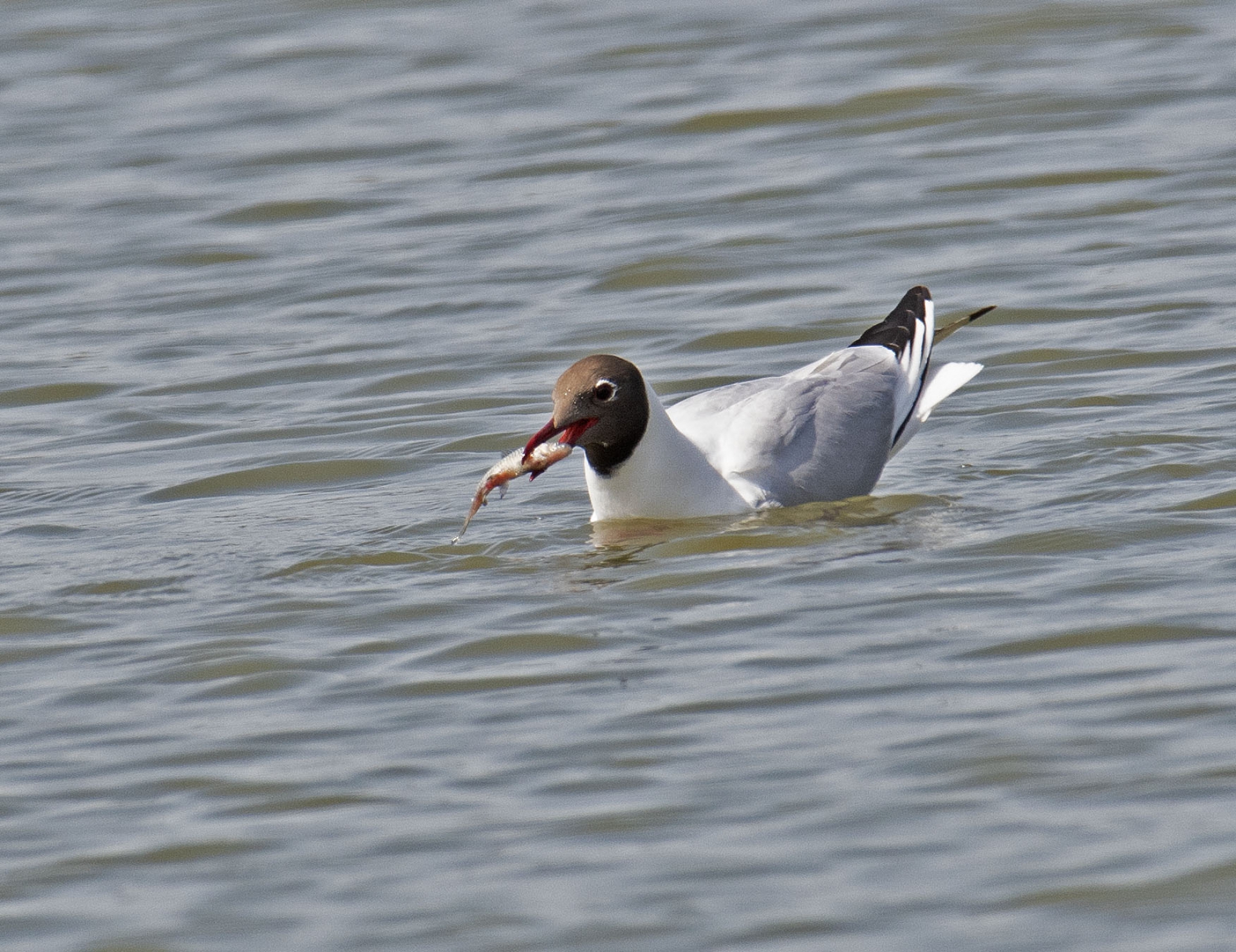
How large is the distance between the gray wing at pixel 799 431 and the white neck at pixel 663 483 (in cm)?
11

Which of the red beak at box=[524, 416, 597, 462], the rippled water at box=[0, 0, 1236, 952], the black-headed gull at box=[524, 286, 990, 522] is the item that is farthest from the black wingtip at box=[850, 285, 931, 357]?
the red beak at box=[524, 416, 597, 462]

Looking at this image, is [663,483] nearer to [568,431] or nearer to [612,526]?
[612,526]

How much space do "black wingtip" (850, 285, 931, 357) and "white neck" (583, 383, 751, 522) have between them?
1.34m

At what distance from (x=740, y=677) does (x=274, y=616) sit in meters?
1.71

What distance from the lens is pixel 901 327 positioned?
30.9ft

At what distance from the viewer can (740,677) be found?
627 centimetres

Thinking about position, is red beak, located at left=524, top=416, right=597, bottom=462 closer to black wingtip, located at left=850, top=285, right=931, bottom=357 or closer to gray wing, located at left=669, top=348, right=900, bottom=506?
gray wing, located at left=669, top=348, right=900, bottom=506

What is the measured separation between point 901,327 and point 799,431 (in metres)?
1.07

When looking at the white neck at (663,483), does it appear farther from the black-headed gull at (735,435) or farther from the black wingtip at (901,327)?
the black wingtip at (901,327)

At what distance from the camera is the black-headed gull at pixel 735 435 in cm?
820

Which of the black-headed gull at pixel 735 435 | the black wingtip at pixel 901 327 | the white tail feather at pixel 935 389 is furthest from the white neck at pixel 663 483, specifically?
the black wingtip at pixel 901 327

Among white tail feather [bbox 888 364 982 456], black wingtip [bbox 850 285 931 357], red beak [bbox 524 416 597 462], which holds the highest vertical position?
red beak [bbox 524 416 597 462]

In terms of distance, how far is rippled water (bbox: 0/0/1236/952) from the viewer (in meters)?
5.11

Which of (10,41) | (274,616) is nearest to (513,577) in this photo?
(274,616)
